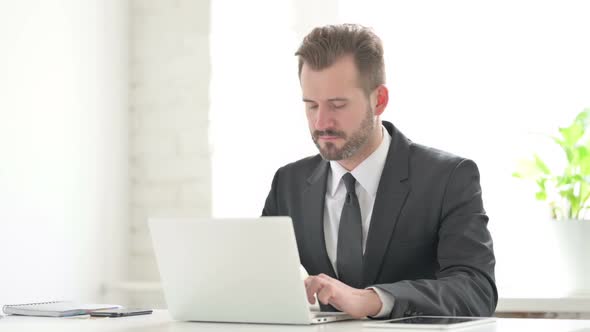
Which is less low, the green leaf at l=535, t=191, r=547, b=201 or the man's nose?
the man's nose

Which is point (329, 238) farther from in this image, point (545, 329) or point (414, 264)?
point (545, 329)

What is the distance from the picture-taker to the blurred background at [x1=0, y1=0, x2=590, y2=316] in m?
3.61

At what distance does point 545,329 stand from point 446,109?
2.00 meters

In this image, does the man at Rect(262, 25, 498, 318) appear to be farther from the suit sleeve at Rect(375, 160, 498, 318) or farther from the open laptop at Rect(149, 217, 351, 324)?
the open laptop at Rect(149, 217, 351, 324)

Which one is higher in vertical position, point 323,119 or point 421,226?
point 323,119

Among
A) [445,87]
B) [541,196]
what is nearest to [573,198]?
[541,196]

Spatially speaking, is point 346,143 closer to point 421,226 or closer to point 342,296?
point 421,226

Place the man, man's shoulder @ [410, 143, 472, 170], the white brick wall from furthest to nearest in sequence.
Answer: the white brick wall → man's shoulder @ [410, 143, 472, 170] → the man

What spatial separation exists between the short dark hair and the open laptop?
719 mm

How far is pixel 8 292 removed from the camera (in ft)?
10.7

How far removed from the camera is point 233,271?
6.60 ft

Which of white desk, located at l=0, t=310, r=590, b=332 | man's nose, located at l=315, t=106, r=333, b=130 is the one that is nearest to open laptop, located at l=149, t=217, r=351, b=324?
white desk, located at l=0, t=310, r=590, b=332

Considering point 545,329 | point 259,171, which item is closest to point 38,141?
point 259,171

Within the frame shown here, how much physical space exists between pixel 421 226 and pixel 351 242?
0.60 ft
